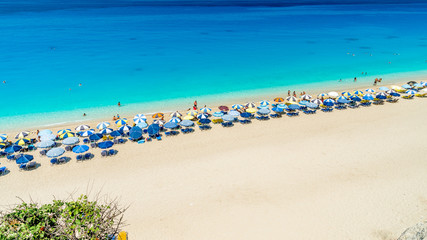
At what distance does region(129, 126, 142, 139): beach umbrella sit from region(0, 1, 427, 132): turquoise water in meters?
8.03

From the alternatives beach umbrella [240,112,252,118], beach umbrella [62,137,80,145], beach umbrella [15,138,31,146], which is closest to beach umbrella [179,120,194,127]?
beach umbrella [240,112,252,118]

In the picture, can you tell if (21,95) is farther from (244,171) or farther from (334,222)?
(334,222)

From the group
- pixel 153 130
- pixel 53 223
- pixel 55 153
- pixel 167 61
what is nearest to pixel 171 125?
pixel 153 130

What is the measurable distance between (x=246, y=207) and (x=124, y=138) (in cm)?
1318

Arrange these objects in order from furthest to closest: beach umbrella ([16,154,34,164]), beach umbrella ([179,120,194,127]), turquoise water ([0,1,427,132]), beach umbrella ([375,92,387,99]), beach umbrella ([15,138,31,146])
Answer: turquoise water ([0,1,427,132])
beach umbrella ([375,92,387,99])
beach umbrella ([179,120,194,127])
beach umbrella ([15,138,31,146])
beach umbrella ([16,154,34,164])

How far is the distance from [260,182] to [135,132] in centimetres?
1161

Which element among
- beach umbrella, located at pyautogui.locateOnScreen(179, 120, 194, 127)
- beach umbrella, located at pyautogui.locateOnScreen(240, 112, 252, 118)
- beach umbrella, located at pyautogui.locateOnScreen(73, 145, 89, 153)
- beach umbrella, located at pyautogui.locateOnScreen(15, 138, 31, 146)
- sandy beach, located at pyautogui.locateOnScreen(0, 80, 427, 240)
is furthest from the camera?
beach umbrella, located at pyautogui.locateOnScreen(240, 112, 252, 118)

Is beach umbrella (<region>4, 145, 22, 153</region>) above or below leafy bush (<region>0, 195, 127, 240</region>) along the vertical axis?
below

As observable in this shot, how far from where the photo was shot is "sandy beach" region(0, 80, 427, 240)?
13.8 metres

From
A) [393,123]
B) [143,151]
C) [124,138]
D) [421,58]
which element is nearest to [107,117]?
[124,138]

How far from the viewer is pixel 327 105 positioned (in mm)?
28438

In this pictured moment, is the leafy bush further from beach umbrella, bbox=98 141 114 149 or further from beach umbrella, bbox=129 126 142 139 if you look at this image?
beach umbrella, bbox=129 126 142 139

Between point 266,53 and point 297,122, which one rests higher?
point 266,53

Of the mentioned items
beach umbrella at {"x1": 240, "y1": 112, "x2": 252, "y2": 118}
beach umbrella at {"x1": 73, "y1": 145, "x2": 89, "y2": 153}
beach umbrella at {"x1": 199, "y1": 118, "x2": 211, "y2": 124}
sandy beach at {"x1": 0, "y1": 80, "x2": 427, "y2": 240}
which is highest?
beach umbrella at {"x1": 73, "y1": 145, "x2": 89, "y2": 153}
